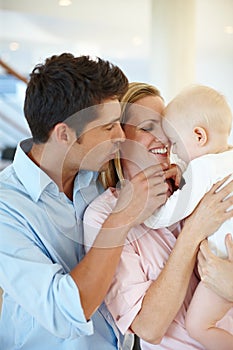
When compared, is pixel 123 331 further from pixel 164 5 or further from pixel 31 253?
pixel 164 5

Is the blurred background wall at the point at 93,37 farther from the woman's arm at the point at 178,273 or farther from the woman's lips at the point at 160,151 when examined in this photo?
the woman's arm at the point at 178,273

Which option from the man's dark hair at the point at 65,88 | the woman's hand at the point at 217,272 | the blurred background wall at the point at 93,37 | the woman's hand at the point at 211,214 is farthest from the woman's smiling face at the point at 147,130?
the blurred background wall at the point at 93,37

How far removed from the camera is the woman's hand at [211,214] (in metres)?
1.31

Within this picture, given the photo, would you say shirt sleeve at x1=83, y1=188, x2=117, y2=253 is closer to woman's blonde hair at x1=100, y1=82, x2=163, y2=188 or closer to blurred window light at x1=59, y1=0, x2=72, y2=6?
woman's blonde hair at x1=100, y1=82, x2=163, y2=188

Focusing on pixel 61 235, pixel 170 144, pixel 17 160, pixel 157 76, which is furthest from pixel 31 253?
pixel 157 76

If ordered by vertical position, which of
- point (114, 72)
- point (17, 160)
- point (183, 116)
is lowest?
point (17, 160)

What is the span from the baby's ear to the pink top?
0.87 ft

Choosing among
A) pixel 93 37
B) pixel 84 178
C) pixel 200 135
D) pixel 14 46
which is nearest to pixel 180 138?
pixel 200 135

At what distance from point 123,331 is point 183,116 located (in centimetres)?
58

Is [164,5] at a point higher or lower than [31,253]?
higher

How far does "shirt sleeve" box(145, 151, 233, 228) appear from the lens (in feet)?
4.34

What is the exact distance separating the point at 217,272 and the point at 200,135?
1.19 feet

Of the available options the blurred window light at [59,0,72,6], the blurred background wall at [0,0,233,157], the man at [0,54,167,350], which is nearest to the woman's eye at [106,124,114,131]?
the man at [0,54,167,350]

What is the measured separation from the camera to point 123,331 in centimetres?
132
